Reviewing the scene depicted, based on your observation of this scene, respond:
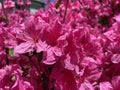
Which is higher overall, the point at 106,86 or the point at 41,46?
the point at 41,46

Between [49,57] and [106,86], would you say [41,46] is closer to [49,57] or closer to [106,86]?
[49,57]

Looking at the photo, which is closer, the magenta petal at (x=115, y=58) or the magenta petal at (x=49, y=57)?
the magenta petal at (x=49, y=57)


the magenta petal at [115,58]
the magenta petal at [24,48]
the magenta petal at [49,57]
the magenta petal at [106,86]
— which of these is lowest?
the magenta petal at [106,86]

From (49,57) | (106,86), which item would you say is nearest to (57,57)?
(49,57)

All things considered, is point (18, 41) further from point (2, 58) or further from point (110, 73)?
point (110, 73)

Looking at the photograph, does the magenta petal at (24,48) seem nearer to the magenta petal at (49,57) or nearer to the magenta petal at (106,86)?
the magenta petal at (49,57)

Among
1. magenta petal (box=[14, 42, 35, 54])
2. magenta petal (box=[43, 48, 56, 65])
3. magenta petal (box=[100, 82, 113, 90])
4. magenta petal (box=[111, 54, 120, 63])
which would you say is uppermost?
Answer: magenta petal (box=[14, 42, 35, 54])

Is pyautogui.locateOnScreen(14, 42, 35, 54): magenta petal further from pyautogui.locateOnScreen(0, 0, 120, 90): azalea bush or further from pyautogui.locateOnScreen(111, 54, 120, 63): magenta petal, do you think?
pyautogui.locateOnScreen(111, 54, 120, 63): magenta petal

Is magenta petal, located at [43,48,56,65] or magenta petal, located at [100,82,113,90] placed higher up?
magenta petal, located at [43,48,56,65]

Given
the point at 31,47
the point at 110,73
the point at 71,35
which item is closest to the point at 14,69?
the point at 31,47

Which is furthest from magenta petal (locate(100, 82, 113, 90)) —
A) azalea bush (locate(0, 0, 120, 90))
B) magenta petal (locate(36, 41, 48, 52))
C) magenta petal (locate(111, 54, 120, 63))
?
magenta petal (locate(36, 41, 48, 52))

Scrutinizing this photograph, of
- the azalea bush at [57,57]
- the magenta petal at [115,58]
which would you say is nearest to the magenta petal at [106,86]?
the azalea bush at [57,57]

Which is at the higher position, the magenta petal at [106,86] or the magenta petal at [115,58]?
the magenta petal at [115,58]
